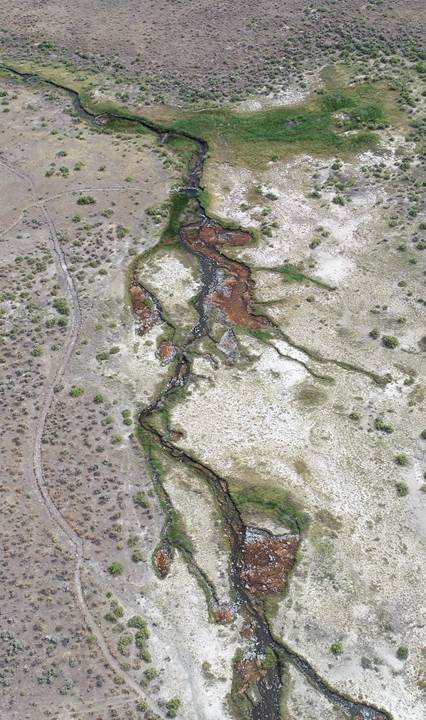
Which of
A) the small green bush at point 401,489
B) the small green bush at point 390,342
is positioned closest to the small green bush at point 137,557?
the small green bush at point 401,489

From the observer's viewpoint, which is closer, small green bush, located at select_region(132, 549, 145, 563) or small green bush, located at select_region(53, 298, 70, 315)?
small green bush, located at select_region(132, 549, 145, 563)

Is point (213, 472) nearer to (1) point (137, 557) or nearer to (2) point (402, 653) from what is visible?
(1) point (137, 557)

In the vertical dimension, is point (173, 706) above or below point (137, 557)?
below

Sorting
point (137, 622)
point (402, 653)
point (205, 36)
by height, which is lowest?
point (137, 622)

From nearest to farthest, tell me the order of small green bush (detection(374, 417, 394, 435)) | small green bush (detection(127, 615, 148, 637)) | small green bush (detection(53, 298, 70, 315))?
1. small green bush (detection(127, 615, 148, 637))
2. small green bush (detection(374, 417, 394, 435))
3. small green bush (detection(53, 298, 70, 315))

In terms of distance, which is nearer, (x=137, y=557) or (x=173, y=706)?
(x=173, y=706)

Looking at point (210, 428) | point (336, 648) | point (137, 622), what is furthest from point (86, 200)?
point (336, 648)

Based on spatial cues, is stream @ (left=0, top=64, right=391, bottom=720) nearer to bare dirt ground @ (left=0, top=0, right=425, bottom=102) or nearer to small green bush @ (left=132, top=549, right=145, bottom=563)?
small green bush @ (left=132, top=549, right=145, bottom=563)

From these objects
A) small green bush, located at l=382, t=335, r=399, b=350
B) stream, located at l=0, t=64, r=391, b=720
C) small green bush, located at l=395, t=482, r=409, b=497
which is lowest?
stream, located at l=0, t=64, r=391, b=720

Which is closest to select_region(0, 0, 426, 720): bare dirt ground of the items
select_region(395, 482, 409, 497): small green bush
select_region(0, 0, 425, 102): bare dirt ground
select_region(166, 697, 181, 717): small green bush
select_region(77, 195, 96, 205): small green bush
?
select_region(166, 697, 181, 717): small green bush
